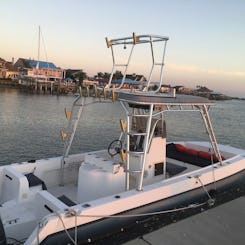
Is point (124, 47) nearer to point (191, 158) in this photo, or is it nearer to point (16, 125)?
point (191, 158)

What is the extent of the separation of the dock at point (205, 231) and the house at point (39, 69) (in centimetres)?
6934

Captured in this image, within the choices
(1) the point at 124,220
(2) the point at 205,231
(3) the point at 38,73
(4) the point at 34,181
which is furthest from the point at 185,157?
(3) the point at 38,73

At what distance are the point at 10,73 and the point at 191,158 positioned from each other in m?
77.8

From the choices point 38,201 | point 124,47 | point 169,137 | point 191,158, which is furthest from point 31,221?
point 169,137

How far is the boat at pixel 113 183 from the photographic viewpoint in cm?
483

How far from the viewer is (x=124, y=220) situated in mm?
5289

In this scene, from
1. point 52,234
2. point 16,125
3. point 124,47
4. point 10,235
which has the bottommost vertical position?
point 16,125

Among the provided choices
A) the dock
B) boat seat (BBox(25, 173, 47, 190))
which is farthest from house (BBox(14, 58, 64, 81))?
the dock

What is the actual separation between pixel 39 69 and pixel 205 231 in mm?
74288

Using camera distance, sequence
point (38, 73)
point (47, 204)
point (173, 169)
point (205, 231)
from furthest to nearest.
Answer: point (38, 73) < point (173, 169) < point (205, 231) < point (47, 204)

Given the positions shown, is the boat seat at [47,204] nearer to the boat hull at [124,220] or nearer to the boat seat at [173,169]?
the boat hull at [124,220]

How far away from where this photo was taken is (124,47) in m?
6.34

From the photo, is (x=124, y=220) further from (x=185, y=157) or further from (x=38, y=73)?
(x=38, y=73)

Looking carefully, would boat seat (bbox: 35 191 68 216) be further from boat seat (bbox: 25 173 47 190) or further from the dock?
the dock
